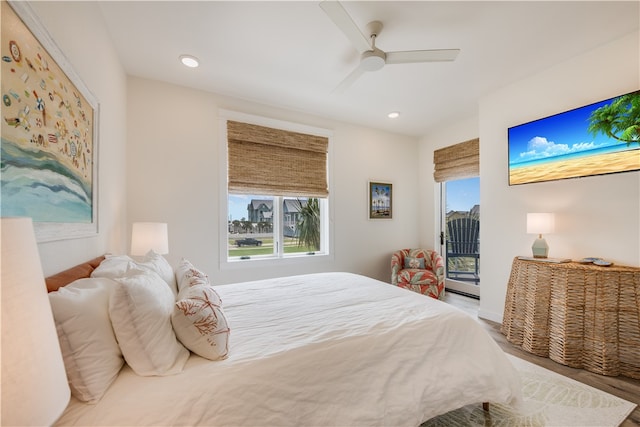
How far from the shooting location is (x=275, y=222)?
372cm

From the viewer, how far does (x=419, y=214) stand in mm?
4938

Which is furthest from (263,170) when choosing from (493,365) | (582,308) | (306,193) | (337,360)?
(582,308)

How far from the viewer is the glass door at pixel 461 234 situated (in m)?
4.36

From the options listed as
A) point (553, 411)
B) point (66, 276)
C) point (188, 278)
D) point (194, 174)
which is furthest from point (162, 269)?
point (553, 411)

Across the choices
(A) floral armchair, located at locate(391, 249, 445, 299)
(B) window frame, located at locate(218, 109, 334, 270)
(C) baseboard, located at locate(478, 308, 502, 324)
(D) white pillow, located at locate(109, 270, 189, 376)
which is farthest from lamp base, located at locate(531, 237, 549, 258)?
(D) white pillow, located at locate(109, 270, 189, 376)

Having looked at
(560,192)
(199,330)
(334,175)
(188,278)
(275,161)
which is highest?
(275,161)

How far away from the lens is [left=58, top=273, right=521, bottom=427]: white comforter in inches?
38.3

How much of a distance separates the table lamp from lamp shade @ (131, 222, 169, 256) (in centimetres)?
360

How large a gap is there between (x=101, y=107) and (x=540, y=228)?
4019 millimetres

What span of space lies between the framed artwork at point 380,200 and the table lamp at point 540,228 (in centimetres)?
207

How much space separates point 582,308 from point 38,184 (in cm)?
375

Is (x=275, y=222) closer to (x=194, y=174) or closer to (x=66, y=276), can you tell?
(x=194, y=174)

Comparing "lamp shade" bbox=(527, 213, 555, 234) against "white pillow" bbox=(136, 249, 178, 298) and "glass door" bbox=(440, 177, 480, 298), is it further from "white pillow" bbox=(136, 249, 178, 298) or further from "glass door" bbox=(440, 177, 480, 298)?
"white pillow" bbox=(136, 249, 178, 298)

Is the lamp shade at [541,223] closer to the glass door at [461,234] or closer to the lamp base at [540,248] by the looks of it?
the lamp base at [540,248]
